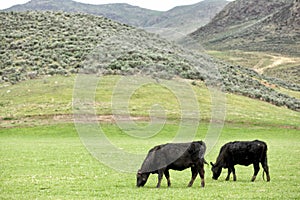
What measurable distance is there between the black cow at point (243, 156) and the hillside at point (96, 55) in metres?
50.2

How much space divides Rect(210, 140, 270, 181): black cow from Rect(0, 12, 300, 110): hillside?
165ft

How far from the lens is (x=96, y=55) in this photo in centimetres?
7906

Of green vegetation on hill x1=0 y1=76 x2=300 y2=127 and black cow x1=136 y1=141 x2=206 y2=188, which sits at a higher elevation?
black cow x1=136 y1=141 x2=206 y2=188

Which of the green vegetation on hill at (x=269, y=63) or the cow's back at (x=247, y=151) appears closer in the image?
the cow's back at (x=247, y=151)

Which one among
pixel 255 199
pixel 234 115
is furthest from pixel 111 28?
pixel 255 199

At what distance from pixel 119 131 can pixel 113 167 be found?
2424 cm

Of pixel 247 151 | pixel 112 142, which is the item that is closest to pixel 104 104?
pixel 112 142

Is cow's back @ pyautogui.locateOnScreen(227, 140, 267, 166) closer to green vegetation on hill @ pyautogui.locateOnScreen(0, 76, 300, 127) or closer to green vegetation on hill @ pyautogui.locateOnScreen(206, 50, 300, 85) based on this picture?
green vegetation on hill @ pyautogui.locateOnScreen(0, 76, 300, 127)

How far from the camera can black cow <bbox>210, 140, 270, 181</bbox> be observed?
1867 centimetres

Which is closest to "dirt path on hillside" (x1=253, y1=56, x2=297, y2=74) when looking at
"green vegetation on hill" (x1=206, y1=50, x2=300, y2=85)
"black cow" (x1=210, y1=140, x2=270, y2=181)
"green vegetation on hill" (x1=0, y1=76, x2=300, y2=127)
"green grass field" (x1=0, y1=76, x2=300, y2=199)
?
"green vegetation on hill" (x1=206, y1=50, x2=300, y2=85)

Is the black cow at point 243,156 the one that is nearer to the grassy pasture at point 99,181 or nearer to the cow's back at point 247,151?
the cow's back at point 247,151

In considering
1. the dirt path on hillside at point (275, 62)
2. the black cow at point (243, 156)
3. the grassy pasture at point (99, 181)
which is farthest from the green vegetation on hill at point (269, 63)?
the black cow at point (243, 156)

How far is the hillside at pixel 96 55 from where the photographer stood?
7106cm

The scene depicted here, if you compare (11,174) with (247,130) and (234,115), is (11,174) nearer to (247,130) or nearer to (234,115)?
(247,130)
